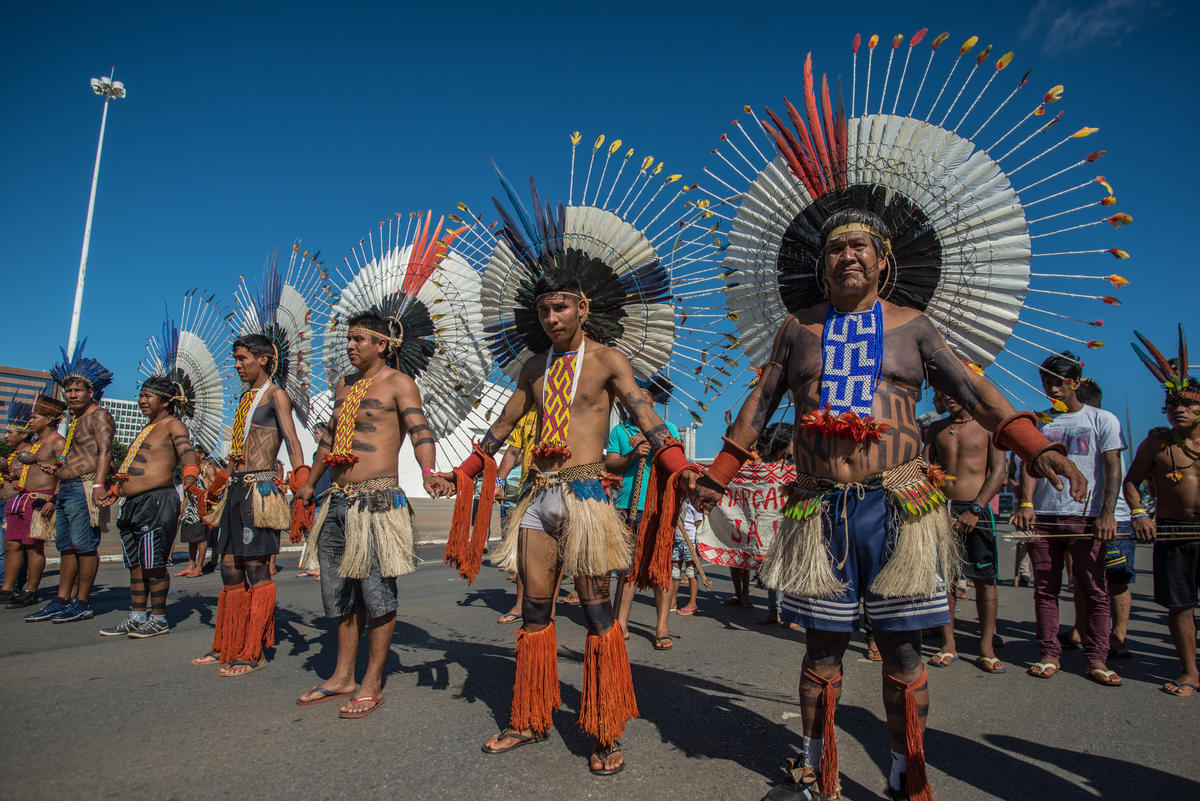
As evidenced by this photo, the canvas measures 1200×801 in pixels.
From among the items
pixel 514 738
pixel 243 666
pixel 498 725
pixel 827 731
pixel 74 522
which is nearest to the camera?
pixel 827 731

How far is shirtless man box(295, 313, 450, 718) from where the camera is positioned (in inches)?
145

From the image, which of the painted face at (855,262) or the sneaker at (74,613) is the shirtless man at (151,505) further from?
the painted face at (855,262)

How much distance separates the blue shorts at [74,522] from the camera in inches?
239

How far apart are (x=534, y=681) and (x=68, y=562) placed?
18.1 feet

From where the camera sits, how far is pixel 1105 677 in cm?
439

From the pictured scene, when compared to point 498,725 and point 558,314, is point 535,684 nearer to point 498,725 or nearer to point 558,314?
point 498,725

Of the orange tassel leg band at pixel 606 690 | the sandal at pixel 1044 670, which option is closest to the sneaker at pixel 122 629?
the orange tassel leg band at pixel 606 690

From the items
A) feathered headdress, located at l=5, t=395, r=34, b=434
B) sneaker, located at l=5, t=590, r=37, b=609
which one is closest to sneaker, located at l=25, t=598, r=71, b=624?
sneaker, located at l=5, t=590, r=37, b=609

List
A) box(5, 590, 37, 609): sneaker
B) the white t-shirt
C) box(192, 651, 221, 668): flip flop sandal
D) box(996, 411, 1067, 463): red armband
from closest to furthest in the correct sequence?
box(996, 411, 1067, 463): red armband < box(192, 651, 221, 668): flip flop sandal < the white t-shirt < box(5, 590, 37, 609): sneaker

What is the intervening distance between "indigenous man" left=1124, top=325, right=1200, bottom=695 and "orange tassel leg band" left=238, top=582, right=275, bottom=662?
5732 mm

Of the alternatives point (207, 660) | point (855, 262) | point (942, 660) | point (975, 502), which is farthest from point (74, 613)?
point (975, 502)

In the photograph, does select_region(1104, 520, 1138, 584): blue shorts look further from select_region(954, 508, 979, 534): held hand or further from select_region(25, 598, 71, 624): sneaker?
select_region(25, 598, 71, 624): sneaker

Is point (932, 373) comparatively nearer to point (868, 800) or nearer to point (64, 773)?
point (868, 800)

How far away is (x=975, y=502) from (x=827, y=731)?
3.13 meters
